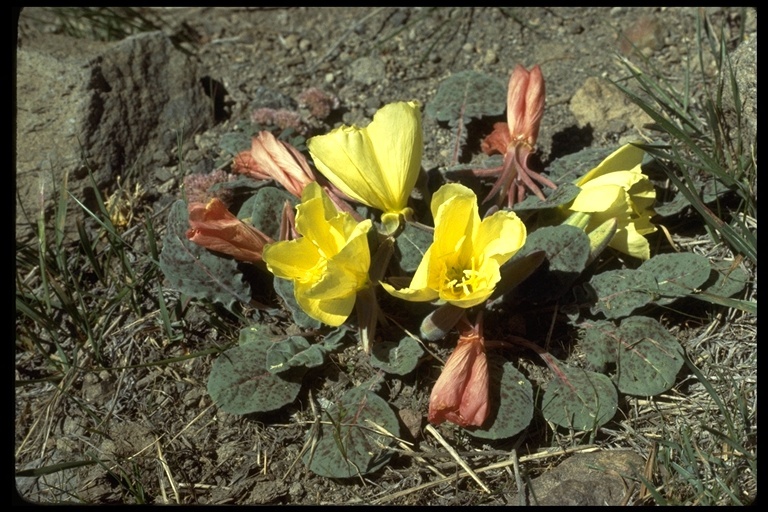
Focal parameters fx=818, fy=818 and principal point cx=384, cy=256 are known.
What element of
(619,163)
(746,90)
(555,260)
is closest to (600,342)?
(555,260)

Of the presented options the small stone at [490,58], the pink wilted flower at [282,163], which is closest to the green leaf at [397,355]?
the pink wilted flower at [282,163]

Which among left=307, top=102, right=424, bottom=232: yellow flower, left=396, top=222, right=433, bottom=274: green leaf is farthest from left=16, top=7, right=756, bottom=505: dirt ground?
left=307, top=102, right=424, bottom=232: yellow flower

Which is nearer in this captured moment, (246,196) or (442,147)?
(246,196)

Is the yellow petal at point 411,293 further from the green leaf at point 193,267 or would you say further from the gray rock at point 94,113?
→ the gray rock at point 94,113

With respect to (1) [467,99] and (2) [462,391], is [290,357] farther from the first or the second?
(1) [467,99]

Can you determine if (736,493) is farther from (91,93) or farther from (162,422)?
(91,93)

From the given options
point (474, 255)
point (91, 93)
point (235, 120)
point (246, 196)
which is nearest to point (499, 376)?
point (474, 255)
